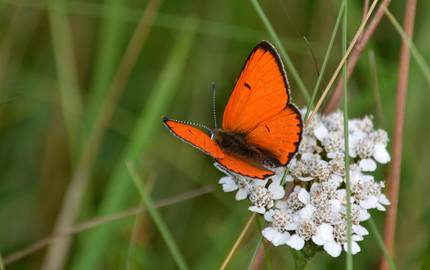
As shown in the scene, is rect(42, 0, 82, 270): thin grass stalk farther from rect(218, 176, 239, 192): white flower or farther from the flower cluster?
the flower cluster

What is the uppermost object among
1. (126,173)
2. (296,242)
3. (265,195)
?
(265,195)

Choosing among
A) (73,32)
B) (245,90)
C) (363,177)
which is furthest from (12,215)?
(363,177)

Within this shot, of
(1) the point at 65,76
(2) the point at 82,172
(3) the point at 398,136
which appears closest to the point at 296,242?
(3) the point at 398,136

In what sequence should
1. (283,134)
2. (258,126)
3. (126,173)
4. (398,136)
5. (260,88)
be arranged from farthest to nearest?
1. (126,173)
2. (398,136)
3. (258,126)
4. (260,88)
5. (283,134)

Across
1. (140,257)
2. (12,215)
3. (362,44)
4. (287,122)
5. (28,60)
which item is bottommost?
(12,215)

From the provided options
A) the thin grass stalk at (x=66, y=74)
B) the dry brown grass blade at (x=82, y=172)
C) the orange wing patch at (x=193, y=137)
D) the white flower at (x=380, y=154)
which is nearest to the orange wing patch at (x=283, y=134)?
the orange wing patch at (x=193, y=137)

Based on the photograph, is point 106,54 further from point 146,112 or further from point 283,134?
point 283,134

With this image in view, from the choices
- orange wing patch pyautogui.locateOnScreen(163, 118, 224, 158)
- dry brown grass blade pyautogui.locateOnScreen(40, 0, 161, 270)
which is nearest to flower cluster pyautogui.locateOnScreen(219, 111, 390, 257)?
orange wing patch pyautogui.locateOnScreen(163, 118, 224, 158)

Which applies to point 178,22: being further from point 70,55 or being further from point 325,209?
point 325,209
